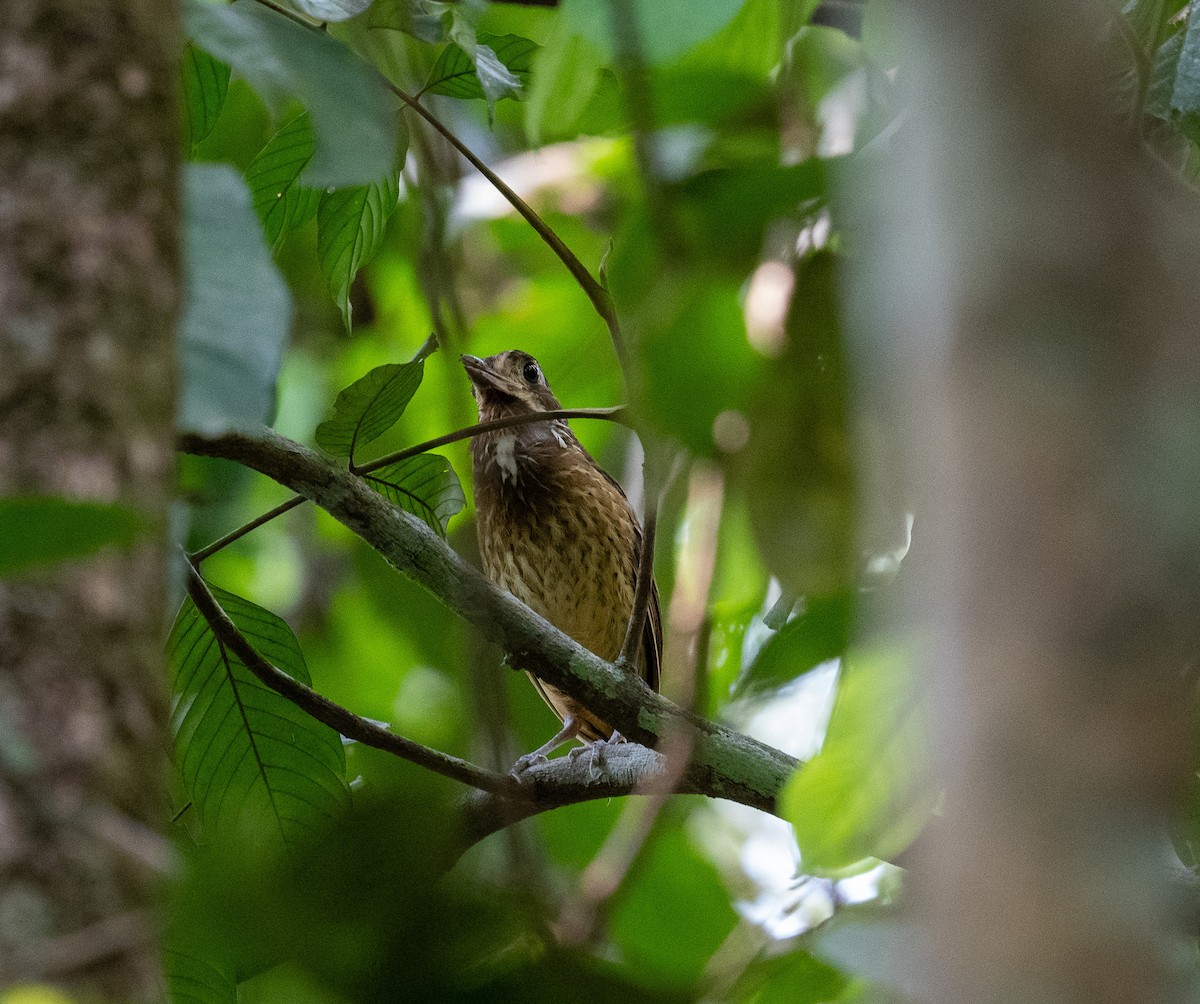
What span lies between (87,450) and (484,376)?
403 cm

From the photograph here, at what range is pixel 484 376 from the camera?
5051 mm

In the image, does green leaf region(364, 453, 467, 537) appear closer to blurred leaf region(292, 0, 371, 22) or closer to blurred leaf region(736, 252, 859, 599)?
blurred leaf region(292, 0, 371, 22)

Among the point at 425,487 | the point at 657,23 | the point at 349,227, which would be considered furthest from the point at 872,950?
the point at 425,487

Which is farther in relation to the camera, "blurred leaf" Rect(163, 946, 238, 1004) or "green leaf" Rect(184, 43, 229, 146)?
"green leaf" Rect(184, 43, 229, 146)

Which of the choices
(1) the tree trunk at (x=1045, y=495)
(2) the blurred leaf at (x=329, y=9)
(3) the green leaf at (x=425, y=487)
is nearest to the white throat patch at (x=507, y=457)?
(3) the green leaf at (x=425, y=487)

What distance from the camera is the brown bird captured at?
510cm

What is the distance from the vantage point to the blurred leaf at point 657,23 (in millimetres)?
1468

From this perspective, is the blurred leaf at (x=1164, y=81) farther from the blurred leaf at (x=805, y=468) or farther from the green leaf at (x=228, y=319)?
the green leaf at (x=228, y=319)

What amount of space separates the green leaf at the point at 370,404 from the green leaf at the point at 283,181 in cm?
36

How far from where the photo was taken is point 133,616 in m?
1.04

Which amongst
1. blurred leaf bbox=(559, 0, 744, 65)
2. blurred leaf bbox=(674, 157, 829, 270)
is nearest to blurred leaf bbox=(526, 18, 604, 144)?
blurred leaf bbox=(559, 0, 744, 65)

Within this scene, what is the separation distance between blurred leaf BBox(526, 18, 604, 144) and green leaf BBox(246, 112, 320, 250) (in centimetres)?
108

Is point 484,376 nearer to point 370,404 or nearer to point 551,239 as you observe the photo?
point 370,404

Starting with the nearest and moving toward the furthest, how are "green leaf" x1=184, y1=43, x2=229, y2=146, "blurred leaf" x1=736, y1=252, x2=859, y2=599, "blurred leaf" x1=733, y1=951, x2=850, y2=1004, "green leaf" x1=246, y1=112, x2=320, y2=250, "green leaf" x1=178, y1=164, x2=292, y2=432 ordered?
"green leaf" x1=178, y1=164, x2=292, y2=432
"blurred leaf" x1=736, y1=252, x2=859, y2=599
"blurred leaf" x1=733, y1=951, x2=850, y2=1004
"green leaf" x1=184, y1=43, x2=229, y2=146
"green leaf" x1=246, y1=112, x2=320, y2=250
